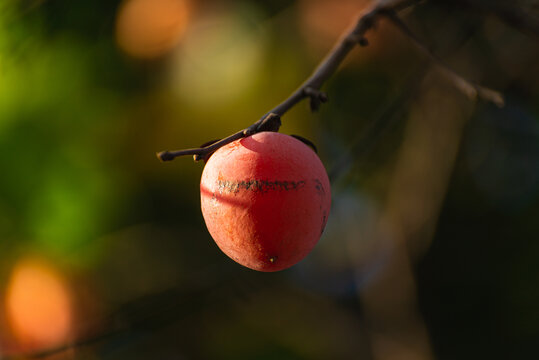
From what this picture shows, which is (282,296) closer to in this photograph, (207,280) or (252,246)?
(207,280)

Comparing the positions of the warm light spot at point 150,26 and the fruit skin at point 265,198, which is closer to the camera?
the fruit skin at point 265,198

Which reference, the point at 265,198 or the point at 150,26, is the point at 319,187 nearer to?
the point at 265,198

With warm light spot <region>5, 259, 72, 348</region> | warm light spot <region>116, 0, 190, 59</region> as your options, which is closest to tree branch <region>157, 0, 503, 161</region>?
warm light spot <region>116, 0, 190, 59</region>

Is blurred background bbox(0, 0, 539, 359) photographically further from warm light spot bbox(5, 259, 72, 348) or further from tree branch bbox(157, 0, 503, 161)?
tree branch bbox(157, 0, 503, 161)

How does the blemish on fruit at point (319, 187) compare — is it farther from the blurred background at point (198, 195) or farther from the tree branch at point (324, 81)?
the blurred background at point (198, 195)

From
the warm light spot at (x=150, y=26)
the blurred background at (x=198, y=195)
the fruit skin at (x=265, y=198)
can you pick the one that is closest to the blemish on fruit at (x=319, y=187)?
the fruit skin at (x=265, y=198)

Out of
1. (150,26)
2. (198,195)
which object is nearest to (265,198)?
(198,195)
